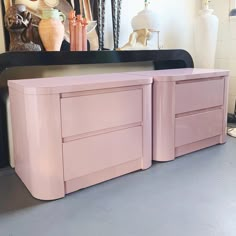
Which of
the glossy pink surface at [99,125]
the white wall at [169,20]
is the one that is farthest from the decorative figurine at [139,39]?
the glossy pink surface at [99,125]

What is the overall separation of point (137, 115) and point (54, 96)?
18.7 inches

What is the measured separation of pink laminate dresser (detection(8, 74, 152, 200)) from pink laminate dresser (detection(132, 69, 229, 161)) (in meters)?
0.10

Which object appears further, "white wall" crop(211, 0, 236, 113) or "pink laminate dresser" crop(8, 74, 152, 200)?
"white wall" crop(211, 0, 236, 113)

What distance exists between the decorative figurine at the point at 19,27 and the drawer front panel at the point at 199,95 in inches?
33.6

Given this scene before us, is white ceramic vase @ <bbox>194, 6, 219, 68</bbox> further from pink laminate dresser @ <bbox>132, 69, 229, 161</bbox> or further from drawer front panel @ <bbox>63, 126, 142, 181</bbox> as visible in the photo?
drawer front panel @ <bbox>63, 126, 142, 181</bbox>

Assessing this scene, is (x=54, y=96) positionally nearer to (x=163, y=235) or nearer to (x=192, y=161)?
(x=163, y=235)

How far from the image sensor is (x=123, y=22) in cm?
235

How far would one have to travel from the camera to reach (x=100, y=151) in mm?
1443

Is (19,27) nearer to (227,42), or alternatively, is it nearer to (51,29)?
(51,29)

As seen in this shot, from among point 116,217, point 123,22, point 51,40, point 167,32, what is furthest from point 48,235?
point 167,32

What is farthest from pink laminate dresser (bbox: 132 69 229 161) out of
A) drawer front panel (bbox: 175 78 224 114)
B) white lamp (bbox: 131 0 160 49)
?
white lamp (bbox: 131 0 160 49)

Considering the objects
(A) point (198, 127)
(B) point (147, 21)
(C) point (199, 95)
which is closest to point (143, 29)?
(B) point (147, 21)

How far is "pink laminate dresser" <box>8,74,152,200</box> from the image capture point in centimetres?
128

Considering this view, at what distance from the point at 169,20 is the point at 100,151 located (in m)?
1.67
